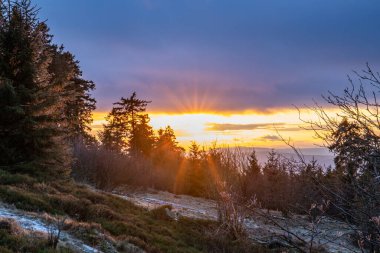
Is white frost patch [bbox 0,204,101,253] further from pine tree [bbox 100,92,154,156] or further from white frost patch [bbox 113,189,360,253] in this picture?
pine tree [bbox 100,92,154,156]

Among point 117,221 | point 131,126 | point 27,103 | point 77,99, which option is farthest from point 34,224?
point 131,126

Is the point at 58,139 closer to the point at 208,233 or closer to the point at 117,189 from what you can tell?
the point at 208,233

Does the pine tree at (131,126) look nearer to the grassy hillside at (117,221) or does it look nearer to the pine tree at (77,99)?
the pine tree at (77,99)

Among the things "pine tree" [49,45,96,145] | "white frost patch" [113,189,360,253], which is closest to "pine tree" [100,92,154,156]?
"pine tree" [49,45,96,145]

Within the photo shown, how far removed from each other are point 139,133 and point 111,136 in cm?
401

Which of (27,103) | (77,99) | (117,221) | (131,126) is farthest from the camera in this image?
(131,126)

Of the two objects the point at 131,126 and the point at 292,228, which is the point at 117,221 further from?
the point at 131,126

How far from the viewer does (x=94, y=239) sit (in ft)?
29.5

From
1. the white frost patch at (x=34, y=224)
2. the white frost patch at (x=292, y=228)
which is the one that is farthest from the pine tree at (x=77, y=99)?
the white frost patch at (x=34, y=224)

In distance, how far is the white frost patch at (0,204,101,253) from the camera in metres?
8.05

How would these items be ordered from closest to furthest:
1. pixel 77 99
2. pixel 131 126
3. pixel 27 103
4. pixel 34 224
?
pixel 34 224, pixel 27 103, pixel 77 99, pixel 131 126

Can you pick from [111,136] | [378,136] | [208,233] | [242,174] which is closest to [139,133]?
[111,136]

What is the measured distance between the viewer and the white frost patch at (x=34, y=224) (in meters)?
8.05

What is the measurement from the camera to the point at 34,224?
8789mm
